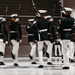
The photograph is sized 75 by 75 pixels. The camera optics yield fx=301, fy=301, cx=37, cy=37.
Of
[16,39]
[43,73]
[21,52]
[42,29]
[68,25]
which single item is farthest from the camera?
[21,52]

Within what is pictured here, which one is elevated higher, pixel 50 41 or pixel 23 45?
pixel 50 41

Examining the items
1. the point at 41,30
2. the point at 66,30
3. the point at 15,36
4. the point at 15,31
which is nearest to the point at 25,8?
the point at 15,31

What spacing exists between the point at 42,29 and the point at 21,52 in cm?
808

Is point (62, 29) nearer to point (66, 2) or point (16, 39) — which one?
point (16, 39)

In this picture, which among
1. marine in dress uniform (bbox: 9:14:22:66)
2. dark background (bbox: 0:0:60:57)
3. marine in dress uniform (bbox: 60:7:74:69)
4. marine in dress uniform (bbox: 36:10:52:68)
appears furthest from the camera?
dark background (bbox: 0:0:60:57)

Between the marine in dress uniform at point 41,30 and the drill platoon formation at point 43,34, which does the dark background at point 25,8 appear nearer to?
the drill platoon formation at point 43,34

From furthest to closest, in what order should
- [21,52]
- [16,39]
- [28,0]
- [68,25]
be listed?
[28,0], [21,52], [16,39], [68,25]

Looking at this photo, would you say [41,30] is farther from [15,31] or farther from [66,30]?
[15,31]

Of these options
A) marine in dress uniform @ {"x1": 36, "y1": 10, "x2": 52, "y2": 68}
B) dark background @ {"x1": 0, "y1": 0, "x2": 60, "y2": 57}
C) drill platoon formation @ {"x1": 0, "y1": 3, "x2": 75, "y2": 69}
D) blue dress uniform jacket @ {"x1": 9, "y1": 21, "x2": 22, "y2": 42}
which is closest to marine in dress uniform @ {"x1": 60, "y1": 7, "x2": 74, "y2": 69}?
drill platoon formation @ {"x1": 0, "y1": 3, "x2": 75, "y2": 69}

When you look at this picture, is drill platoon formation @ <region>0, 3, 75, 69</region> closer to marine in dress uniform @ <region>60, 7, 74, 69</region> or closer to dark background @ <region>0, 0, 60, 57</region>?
marine in dress uniform @ <region>60, 7, 74, 69</region>

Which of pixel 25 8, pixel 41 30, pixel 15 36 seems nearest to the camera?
pixel 41 30

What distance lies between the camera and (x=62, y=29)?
32.3 feet

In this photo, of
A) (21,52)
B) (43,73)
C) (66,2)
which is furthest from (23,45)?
(43,73)

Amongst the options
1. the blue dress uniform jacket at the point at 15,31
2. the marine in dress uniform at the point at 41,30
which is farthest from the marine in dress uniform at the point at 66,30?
the blue dress uniform jacket at the point at 15,31
